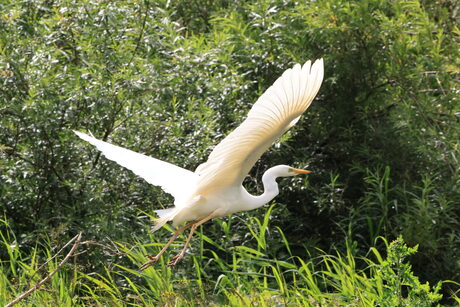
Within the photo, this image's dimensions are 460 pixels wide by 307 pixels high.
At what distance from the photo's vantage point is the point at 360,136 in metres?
6.94

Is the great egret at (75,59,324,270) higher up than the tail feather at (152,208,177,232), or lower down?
higher up

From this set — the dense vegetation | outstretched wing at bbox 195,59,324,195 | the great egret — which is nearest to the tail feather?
the great egret

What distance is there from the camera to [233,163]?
4.52 metres

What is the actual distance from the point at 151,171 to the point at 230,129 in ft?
5.09

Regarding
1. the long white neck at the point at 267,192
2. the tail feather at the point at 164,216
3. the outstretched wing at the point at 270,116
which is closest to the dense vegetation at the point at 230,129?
the long white neck at the point at 267,192

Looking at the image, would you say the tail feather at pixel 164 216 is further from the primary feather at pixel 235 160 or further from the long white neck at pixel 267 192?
the long white neck at pixel 267 192

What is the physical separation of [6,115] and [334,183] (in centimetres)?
265

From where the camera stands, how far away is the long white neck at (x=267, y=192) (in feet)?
16.5

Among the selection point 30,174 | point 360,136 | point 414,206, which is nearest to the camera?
point 30,174

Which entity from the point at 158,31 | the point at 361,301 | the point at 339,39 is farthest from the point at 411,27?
the point at 361,301

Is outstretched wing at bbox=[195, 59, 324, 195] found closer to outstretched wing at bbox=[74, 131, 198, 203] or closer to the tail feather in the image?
the tail feather

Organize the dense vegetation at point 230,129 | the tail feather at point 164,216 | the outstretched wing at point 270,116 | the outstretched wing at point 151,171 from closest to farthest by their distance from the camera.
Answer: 1. the outstretched wing at point 270,116
2. the tail feather at point 164,216
3. the outstretched wing at point 151,171
4. the dense vegetation at point 230,129

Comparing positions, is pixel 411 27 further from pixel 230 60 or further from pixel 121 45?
pixel 121 45

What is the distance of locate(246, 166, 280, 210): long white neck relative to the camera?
5023 mm
